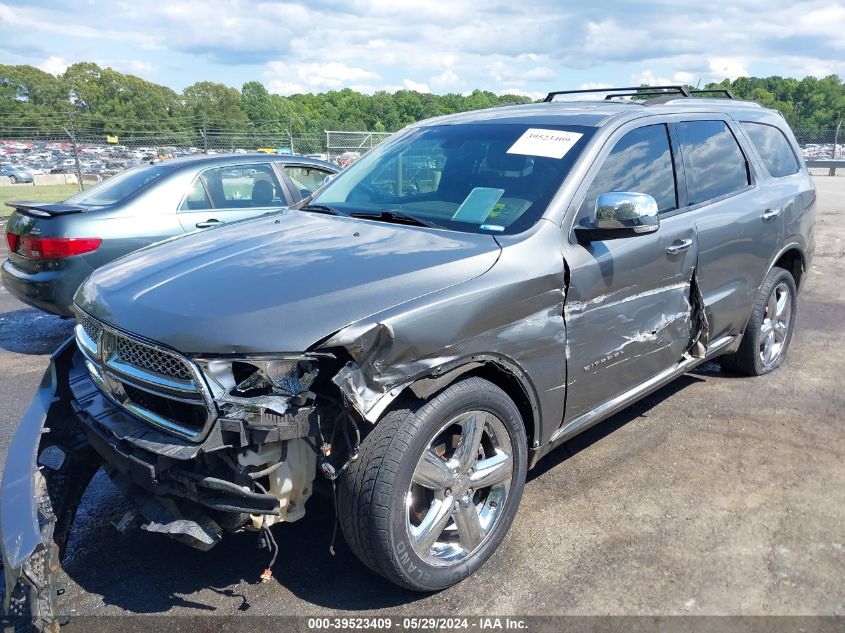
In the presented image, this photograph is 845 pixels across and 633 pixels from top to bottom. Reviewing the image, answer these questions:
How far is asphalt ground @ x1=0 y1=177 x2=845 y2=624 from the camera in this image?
2.76 metres

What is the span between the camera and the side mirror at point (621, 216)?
9.87 feet

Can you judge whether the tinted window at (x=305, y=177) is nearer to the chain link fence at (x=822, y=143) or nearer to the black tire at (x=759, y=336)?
the black tire at (x=759, y=336)

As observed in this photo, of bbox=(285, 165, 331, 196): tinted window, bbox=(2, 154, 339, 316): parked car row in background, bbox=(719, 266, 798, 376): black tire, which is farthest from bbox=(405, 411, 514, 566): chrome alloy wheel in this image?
bbox=(285, 165, 331, 196): tinted window

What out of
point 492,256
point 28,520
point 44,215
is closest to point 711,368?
point 492,256

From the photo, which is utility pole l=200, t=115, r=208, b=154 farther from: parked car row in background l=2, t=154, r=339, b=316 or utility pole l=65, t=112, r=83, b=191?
parked car row in background l=2, t=154, r=339, b=316

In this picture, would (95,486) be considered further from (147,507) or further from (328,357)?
(328,357)

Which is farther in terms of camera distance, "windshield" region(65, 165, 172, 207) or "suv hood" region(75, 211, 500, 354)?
"windshield" region(65, 165, 172, 207)

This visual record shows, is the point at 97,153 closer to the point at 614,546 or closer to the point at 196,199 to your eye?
the point at 196,199

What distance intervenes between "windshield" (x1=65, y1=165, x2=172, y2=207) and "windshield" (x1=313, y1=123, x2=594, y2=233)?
9.16 feet

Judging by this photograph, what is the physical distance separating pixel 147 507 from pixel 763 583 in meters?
2.52

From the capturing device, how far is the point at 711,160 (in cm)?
423

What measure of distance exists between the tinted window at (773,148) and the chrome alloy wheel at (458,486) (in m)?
3.22

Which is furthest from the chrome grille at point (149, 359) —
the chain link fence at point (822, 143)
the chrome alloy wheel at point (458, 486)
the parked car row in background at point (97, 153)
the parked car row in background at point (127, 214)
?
the chain link fence at point (822, 143)

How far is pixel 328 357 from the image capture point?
234cm
